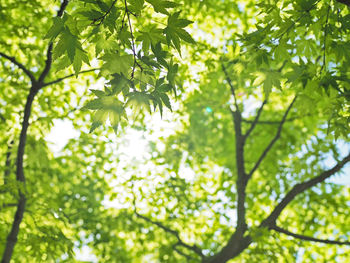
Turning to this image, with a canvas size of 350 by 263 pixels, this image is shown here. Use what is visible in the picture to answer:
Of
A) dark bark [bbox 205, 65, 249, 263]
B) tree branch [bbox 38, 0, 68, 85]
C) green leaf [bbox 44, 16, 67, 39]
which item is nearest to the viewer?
green leaf [bbox 44, 16, 67, 39]

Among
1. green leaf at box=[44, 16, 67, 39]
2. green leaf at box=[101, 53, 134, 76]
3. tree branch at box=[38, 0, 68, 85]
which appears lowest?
green leaf at box=[101, 53, 134, 76]

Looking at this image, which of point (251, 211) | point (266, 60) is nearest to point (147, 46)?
point (266, 60)

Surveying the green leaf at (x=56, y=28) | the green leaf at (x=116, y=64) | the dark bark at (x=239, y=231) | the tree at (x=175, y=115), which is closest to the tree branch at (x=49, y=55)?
the tree at (x=175, y=115)

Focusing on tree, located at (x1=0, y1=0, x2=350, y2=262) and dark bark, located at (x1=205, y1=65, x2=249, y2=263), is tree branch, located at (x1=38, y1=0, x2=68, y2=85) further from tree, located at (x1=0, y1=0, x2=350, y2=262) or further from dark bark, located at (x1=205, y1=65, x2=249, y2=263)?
dark bark, located at (x1=205, y1=65, x2=249, y2=263)

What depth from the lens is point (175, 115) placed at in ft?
20.9

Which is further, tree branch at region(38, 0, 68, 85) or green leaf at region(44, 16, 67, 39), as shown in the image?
tree branch at region(38, 0, 68, 85)

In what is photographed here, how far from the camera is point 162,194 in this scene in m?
6.50

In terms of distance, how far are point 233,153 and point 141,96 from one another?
6.78m

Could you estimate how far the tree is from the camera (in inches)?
82.3

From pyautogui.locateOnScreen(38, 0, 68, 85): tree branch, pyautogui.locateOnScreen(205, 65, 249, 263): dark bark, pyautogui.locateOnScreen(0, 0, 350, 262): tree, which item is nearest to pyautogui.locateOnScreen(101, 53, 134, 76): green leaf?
pyautogui.locateOnScreen(0, 0, 350, 262): tree

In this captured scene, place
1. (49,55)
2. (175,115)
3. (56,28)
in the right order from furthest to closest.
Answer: (175,115), (49,55), (56,28)

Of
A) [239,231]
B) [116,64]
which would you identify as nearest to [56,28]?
[116,64]

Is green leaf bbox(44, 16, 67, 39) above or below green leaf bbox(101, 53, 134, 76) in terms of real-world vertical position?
above

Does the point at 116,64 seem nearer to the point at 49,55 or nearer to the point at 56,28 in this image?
the point at 56,28
